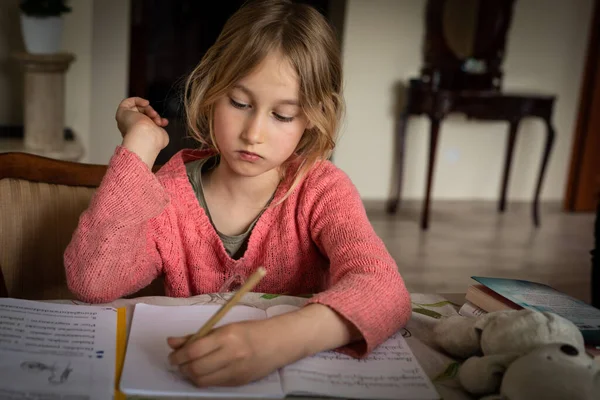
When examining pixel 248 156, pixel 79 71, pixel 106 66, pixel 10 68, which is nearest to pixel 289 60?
pixel 248 156

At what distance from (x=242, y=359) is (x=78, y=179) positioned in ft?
2.32

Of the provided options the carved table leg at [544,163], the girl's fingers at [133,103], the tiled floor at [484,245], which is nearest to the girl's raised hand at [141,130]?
the girl's fingers at [133,103]

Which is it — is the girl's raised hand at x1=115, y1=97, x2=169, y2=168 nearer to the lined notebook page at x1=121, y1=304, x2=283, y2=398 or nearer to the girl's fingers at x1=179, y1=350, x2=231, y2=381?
the lined notebook page at x1=121, y1=304, x2=283, y2=398

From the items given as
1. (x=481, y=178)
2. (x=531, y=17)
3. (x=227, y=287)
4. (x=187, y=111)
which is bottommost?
(x=481, y=178)

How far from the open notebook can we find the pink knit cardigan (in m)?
0.04

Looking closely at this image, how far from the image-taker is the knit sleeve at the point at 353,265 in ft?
2.59

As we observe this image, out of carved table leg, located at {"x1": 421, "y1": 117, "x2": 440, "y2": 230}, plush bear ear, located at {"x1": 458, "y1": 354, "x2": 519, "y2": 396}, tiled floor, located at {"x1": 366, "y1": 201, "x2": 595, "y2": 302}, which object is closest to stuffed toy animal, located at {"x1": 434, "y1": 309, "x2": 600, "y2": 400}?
plush bear ear, located at {"x1": 458, "y1": 354, "x2": 519, "y2": 396}

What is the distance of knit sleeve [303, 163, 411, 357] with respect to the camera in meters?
0.79

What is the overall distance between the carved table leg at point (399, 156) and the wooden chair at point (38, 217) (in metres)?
2.76

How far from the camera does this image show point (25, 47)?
11.9 ft

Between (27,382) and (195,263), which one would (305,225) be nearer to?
(195,263)

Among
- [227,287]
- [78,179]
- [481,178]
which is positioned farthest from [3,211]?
[481,178]

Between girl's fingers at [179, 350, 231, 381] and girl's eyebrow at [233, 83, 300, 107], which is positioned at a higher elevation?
girl's eyebrow at [233, 83, 300, 107]

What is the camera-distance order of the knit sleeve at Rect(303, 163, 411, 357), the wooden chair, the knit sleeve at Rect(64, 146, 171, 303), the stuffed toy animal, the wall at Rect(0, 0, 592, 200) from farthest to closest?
1. the wall at Rect(0, 0, 592, 200)
2. the wooden chair
3. the knit sleeve at Rect(64, 146, 171, 303)
4. the knit sleeve at Rect(303, 163, 411, 357)
5. the stuffed toy animal
